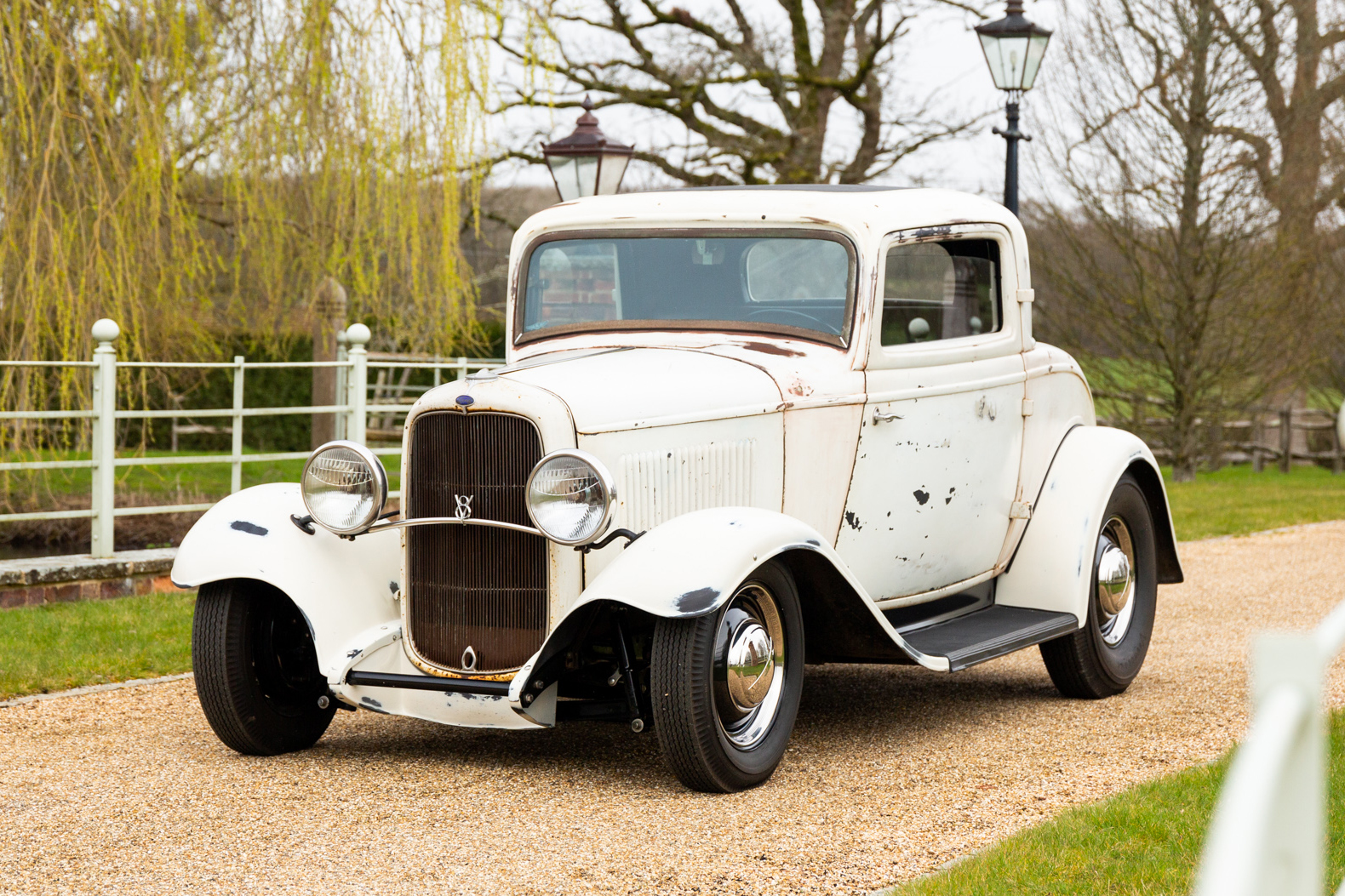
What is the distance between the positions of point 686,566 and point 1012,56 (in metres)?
7.03

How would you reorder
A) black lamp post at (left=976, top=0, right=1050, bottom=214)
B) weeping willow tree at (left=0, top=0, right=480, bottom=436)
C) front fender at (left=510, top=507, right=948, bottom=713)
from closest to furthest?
front fender at (left=510, top=507, right=948, bottom=713) < weeping willow tree at (left=0, top=0, right=480, bottom=436) < black lamp post at (left=976, top=0, right=1050, bottom=214)

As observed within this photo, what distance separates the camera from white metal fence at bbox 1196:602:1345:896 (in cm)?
116

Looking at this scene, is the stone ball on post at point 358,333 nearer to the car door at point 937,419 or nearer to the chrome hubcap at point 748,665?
the car door at point 937,419

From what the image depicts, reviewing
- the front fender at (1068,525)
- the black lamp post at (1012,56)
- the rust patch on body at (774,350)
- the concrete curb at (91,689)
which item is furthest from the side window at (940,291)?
the black lamp post at (1012,56)

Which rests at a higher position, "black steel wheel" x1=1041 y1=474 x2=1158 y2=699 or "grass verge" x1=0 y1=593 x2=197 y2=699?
"black steel wheel" x1=1041 y1=474 x2=1158 y2=699

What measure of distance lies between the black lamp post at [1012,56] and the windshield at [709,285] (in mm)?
5144

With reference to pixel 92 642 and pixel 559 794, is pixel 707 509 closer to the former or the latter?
pixel 559 794


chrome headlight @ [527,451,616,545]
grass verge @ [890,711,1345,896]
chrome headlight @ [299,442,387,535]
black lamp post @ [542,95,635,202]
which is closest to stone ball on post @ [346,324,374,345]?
black lamp post @ [542,95,635,202]

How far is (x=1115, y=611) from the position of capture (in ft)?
19.7

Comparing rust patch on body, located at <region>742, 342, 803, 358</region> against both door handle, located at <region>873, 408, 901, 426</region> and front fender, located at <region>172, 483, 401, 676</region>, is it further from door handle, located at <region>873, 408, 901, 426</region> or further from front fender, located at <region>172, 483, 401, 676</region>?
front fender, located at <region>172, 483, 401, 676</region>

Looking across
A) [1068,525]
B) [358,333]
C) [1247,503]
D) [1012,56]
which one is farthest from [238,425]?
[1247,503]

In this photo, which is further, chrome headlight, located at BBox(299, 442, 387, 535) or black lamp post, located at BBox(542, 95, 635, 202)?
black lamp post, located at BBox(542, 95, 635, 202)

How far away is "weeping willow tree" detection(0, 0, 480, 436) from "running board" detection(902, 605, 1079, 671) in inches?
202

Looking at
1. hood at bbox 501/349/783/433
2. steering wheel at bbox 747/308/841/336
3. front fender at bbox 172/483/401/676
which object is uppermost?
steering wheel at bbox 747/308/841/336
